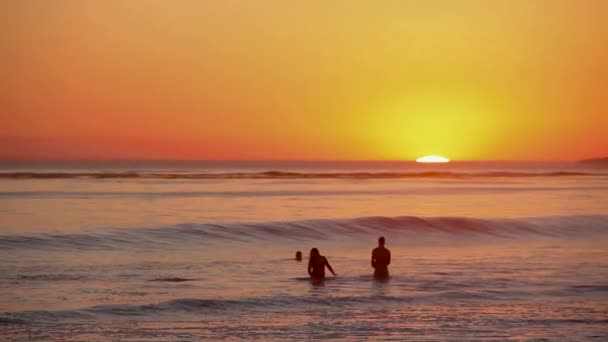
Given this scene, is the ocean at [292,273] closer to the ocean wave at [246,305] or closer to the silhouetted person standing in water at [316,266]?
the ocean wave at [246,305]

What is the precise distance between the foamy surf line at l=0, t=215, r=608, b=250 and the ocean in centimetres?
11

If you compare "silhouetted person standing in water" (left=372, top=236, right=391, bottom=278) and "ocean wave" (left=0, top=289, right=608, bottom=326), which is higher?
"silhouetted person standing in water" (left=372, top=236, right=391, bottom=278)

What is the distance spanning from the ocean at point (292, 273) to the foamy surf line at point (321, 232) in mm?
105

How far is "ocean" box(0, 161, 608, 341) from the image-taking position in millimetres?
17250

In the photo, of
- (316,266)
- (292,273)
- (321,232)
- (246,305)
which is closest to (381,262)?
(316,266)

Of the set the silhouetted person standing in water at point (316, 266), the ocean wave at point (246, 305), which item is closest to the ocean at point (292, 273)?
the ocean wave at point (246, 305)

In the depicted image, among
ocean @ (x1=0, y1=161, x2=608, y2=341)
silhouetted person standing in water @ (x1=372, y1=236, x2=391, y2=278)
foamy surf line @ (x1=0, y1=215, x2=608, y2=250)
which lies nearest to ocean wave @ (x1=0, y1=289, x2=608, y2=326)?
ocean @ (x1=0, y1=161, x2=608, y2=341)

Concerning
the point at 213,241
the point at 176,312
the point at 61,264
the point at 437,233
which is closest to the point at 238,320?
the point at 176,312

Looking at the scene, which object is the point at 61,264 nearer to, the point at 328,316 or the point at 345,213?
the point at 328,316

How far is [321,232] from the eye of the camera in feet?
128

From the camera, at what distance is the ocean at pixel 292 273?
17.2 meters

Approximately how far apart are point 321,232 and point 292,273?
13.6 m

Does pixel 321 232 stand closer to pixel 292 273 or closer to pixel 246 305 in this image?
pixel 292 273

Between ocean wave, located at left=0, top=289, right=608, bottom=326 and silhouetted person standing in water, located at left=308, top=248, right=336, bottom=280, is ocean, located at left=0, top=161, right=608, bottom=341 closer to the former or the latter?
ocean wave, located at left=0, top=289, right=608, bottom=326
